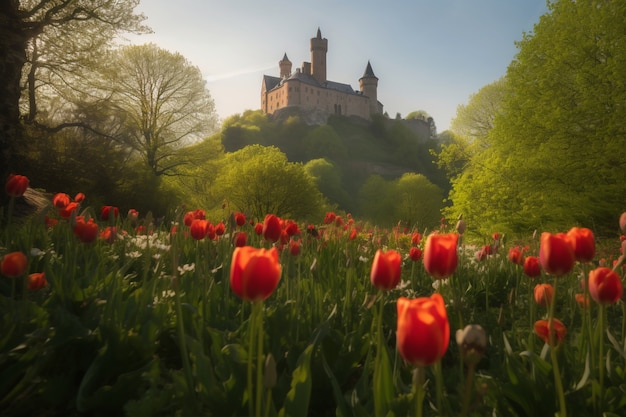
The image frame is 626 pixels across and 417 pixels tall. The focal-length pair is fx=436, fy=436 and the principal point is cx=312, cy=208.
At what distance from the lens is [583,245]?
169 centimetres

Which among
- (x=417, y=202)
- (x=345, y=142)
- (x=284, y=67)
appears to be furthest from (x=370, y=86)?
(x=417, y=202)

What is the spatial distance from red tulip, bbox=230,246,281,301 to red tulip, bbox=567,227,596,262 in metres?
1.19

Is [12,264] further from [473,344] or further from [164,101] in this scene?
[164,101]

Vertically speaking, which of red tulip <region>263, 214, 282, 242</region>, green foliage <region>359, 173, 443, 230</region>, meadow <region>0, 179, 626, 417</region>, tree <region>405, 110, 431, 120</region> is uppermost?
tree <region>405, 110, 431, 120</region>

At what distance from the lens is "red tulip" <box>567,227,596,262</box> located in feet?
5.49

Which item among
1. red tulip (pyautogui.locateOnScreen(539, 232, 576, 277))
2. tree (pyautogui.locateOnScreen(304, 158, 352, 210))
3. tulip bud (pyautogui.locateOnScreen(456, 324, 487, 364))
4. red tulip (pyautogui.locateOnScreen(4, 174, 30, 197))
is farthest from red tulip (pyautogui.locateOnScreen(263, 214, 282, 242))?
tree (pyautogui.locateOnScreen(304, 158, 352, 210))

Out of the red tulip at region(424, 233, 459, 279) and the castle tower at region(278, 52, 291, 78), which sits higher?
the castle tower at region(278, 52, 291, 78)

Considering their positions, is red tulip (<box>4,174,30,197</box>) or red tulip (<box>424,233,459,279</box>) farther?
red tulip (<box>4,174,30,197</box>)

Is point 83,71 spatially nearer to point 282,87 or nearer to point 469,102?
point 469,102

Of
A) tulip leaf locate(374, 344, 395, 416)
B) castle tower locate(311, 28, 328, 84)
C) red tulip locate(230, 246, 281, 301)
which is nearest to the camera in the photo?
red tulip locate(230, 246, 281, 301)

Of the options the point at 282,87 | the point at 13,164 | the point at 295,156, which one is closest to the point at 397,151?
the point at 295,156

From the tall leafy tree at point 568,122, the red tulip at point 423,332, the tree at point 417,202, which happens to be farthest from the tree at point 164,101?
the red tulip at point 423,332

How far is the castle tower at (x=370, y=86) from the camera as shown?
92625 mm

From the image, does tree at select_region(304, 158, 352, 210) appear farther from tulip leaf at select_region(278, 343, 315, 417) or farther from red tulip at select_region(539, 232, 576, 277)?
tulip leaf at select_region(278, 343, 315, 417)
